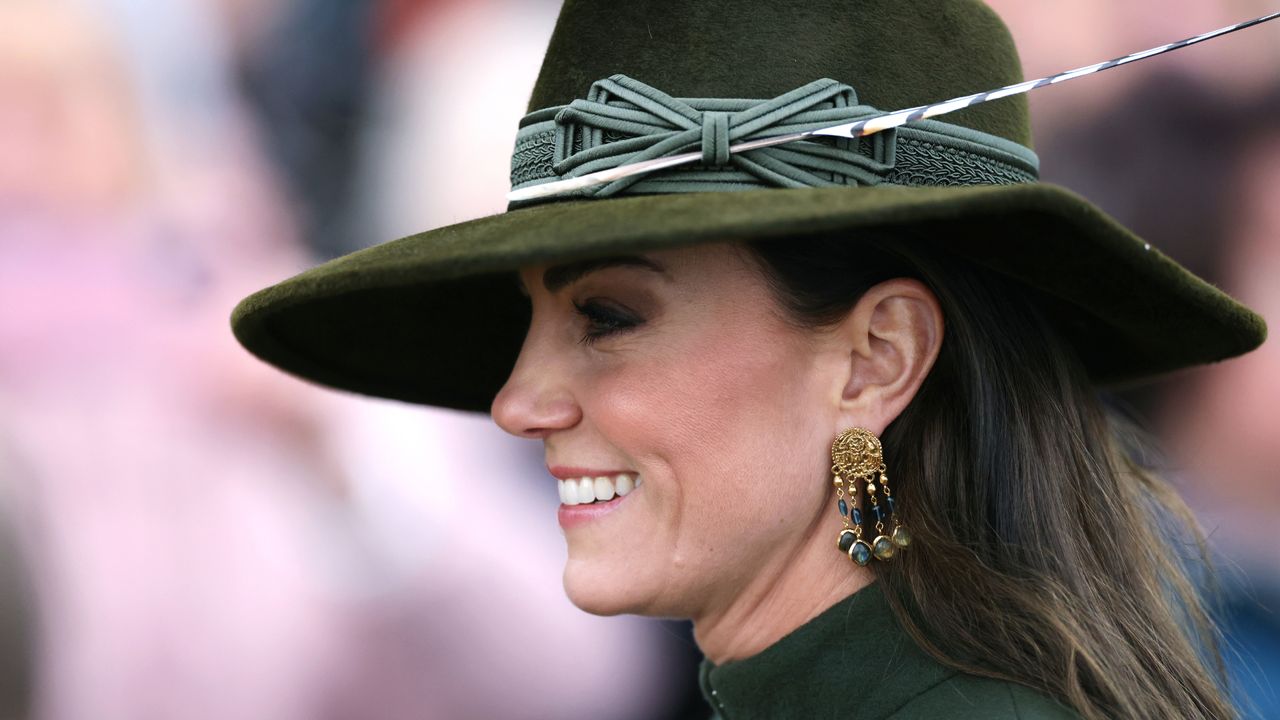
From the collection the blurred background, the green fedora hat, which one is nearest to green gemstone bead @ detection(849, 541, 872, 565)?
the green fedora hat

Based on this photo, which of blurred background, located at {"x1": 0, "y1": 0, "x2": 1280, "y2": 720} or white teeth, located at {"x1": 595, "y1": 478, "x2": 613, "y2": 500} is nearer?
white teeth, located at {"x1": 595, "y1": 478, "x2": 613, "y2": 500}

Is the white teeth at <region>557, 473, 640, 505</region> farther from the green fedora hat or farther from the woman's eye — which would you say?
the green fedora hat

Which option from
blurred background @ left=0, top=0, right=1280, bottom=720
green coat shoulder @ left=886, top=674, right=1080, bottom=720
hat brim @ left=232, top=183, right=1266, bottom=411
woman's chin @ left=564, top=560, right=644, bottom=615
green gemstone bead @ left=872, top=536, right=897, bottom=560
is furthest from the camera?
blurred background @ left=0, top=0, right=1280, bottom=720

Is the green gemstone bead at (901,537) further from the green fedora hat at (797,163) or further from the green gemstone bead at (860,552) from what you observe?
the green fedora hat at (797,163)

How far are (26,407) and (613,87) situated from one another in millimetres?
2119

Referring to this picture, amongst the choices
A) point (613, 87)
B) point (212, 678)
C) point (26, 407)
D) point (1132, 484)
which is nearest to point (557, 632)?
point (212, 678)

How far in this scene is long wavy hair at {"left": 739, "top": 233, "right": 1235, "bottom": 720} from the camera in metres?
1.67

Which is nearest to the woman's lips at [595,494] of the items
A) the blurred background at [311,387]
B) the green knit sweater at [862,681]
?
the green knit sweater at [862,681]

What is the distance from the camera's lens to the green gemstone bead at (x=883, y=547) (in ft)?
5.74

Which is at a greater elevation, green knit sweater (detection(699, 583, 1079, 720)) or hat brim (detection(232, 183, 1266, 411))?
hat brim (detection(232, 183, 1266, 411))

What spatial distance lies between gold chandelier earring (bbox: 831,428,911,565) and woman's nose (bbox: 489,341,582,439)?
45 cm

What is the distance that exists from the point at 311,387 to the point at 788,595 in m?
1.99

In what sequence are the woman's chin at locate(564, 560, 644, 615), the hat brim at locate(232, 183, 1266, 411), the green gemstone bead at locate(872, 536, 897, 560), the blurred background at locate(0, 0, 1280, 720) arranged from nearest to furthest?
the hat brim at locate(232, 183, 1266, 411) → the green gemstone bead at locate(872, 536, 897, 560) → the woman's chin at locate(564, 560, 644, 615) → the blurred background at locate(0, 0, 1280, 720)

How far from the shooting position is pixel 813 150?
64.3 inches
